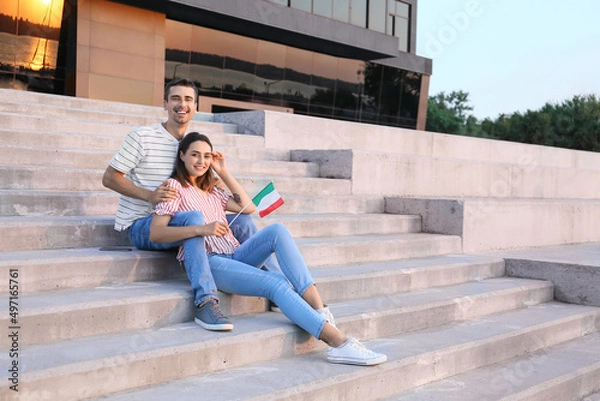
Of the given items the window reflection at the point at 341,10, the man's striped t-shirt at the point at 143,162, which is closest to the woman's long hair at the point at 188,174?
the man's striped t-shirt at the point at 143,162

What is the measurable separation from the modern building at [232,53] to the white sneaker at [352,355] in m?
15.0

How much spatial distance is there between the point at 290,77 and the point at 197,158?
64.6 ft

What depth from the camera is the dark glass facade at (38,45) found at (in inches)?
637

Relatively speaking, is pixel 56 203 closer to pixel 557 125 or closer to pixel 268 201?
pixel 268 201

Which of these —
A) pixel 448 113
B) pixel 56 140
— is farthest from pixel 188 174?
pixel 448 113

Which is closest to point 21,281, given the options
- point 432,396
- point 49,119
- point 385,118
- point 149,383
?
point 149,383

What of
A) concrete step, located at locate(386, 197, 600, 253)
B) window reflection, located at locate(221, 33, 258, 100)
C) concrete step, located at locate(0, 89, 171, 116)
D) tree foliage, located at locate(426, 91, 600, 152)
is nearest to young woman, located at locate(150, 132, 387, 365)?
concrete step, located at locate(386, 197, 600, 253)

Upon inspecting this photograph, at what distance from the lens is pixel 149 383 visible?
3.13 m

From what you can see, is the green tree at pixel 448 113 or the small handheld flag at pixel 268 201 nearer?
the small handheld flag at pixel 268 201

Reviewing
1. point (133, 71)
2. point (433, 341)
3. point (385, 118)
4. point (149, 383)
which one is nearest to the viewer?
point (149, 383)

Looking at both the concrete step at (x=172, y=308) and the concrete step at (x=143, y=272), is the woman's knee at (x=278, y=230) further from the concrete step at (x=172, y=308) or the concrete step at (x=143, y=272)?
the concrete step at (x=143, y=272)

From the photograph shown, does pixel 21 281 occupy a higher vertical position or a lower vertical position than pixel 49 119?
lower

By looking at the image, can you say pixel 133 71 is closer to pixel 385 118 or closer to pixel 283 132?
pixel 283 132

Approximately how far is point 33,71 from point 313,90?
10844 mm
